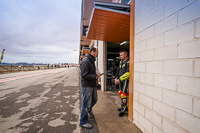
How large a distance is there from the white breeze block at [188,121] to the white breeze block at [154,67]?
74 centimetres

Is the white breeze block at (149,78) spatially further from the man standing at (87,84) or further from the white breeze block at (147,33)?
the man standing at (87,84)

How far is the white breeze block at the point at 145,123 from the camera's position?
2120 mm

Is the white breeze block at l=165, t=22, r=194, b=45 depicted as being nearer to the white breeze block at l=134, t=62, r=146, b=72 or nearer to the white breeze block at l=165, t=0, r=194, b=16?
the white breeze block at l=165, t=0, r=194, b=16

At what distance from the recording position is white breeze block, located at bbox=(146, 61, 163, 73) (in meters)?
1.88

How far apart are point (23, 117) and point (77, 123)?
5.64 feet

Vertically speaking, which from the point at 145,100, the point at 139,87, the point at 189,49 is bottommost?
the point at 145,100

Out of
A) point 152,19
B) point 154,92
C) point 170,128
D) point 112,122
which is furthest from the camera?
point 112,122

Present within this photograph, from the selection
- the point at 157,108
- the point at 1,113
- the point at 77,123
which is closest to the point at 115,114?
the point at 77,123

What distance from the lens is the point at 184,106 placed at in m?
1.44

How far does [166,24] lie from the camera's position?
178 centimetres

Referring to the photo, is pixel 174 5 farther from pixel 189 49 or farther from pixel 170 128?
pixel 170 128

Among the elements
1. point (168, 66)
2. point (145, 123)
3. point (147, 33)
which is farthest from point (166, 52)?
point (145, 123)

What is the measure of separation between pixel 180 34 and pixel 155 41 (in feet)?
1.71

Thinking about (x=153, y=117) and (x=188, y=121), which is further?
(x=153, y=117)
